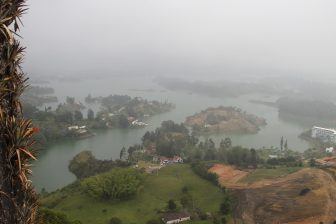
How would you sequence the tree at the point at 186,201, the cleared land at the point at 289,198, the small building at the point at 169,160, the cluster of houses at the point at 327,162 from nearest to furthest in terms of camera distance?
1. the cleared land at the point at 289,198
2. the tree at the point at 186,201
3. the cluster of houses at the point at 327,162
4. the small building at the point at 169,160

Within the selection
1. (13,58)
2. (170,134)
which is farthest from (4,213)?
(170,134)

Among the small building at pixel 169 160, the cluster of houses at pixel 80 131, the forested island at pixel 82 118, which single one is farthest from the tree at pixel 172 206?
the cluster of houses at pixel 80 131

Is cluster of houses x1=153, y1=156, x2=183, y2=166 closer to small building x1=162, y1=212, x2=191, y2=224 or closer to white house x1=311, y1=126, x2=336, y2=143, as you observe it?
small building x1=162, y1=212, x2=191, y2=224

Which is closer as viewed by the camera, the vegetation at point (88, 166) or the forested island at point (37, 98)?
the vegetation at point (88, 166)

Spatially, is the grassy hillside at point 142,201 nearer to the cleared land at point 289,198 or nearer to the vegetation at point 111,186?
the vegetation at point 111,186

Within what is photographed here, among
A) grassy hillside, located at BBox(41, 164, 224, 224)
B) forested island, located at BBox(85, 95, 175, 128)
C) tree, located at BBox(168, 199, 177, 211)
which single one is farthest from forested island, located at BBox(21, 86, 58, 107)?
tree, located at BBox(168, 199, 177, 211)

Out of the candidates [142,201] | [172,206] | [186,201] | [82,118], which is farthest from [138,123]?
[172,206]
